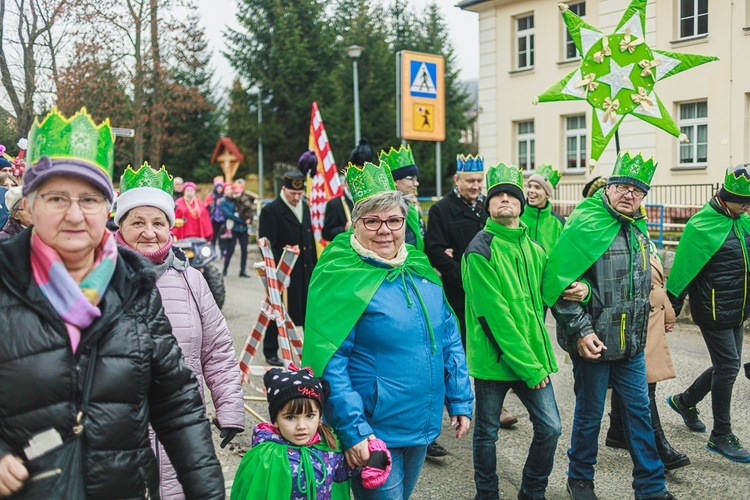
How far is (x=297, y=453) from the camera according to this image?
335cm

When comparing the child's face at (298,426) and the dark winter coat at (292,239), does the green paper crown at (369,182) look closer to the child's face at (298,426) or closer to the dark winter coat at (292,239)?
the child's face at (298,426)

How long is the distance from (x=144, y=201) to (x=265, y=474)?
1.30 metres

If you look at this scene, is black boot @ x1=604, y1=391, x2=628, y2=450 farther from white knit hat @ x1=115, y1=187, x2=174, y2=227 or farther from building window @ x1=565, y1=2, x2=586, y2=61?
building window @ x1=565, y1=2, x2=586, y2=61

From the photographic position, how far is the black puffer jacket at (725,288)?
5.57 metres

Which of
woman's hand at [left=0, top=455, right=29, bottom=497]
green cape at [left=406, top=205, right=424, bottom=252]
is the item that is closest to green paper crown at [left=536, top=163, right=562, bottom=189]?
green cape at [left=406, top=205, right=424, bottom=252]

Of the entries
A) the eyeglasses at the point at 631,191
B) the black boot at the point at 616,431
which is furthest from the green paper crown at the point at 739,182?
the black boot at the point at 616,431

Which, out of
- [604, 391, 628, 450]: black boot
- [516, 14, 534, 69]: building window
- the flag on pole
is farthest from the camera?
[516, 14, 534, 69]: building window

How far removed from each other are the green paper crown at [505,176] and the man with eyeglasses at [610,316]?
1.49 ft

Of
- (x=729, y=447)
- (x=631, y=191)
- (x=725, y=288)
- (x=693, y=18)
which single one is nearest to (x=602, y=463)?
(x=729, y=447)

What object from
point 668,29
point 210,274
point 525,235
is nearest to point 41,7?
point 210,274

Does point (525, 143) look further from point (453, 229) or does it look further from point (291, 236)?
point (453, 229)

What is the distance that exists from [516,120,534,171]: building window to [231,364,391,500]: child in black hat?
2334 cm

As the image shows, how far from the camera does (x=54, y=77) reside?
7211 millimetres

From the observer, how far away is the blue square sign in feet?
41.1
